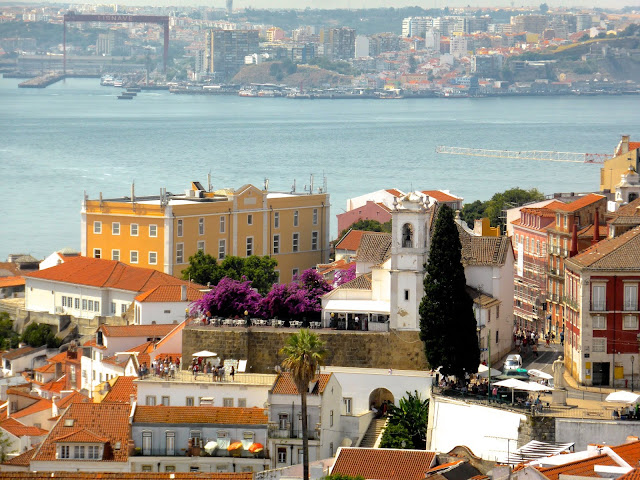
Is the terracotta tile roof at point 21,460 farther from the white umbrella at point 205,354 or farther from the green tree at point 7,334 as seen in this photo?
the green tree at point 7,334

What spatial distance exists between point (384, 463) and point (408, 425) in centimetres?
350

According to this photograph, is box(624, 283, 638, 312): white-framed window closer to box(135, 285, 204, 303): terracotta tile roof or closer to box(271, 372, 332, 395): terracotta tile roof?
box(271, 372, 332, 395): terracotta tile roof

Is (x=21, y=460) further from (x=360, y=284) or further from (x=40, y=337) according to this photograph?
(x=40, y=337)

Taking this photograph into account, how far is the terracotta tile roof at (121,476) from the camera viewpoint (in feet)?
89.7

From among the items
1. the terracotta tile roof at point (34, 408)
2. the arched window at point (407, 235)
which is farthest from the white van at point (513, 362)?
the terracotta tile roof at point (34, 408)

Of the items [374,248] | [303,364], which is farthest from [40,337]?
[303,364]

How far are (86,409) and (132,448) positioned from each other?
137cm

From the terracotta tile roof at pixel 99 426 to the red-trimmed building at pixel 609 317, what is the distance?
8.76 metres

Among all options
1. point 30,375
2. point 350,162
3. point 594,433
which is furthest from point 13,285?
point 350,162

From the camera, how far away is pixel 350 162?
13275 cm

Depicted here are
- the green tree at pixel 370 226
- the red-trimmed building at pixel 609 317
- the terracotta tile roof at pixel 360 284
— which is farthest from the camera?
the green tree at pixel 370 226

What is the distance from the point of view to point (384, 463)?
27609mm

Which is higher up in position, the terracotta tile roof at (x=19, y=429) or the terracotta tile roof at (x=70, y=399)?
the terracotta tile roof at (x=70, y=399)

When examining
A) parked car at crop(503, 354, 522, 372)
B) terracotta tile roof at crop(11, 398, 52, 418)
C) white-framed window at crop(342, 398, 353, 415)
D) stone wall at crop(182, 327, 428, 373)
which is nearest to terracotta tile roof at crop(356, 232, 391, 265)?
stone wall at crop(182, 327, 428, 373)
